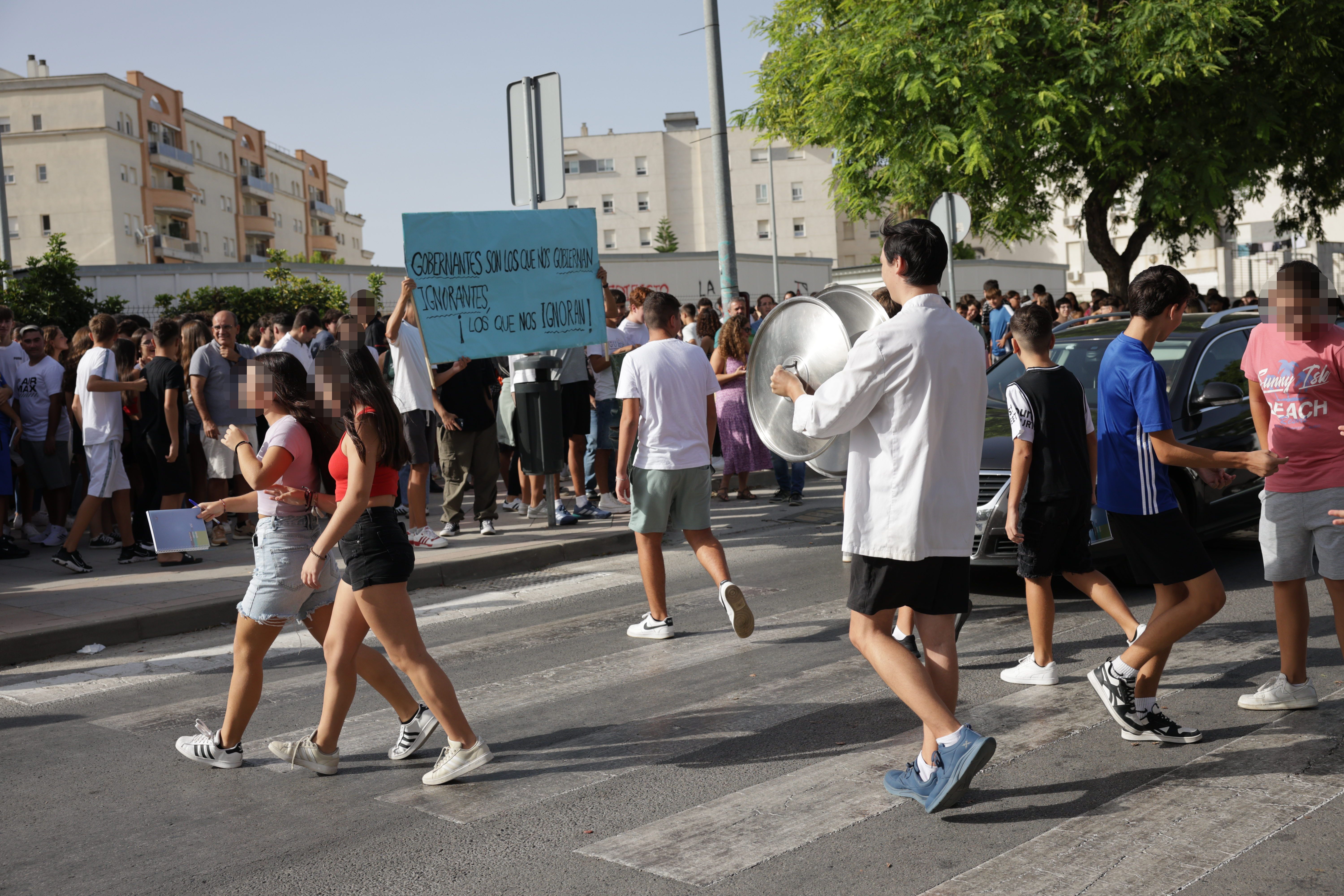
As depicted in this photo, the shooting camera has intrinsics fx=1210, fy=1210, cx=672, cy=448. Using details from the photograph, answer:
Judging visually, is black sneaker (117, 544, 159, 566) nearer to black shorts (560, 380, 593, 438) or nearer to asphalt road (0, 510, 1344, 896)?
asphalt road (0, 510, 1344, 896)

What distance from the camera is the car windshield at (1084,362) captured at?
817 centimetres

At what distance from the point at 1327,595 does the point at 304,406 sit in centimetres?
589

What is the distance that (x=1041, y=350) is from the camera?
5562mm

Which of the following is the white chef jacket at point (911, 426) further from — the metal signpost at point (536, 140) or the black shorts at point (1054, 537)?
the metal signpost at point (536, 140)

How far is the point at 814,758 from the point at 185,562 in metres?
6.76

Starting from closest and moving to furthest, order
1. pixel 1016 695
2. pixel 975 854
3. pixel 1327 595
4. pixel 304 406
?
pixel 975 854, pixel 304 406, pixel 1016 695, pixel 1327 595

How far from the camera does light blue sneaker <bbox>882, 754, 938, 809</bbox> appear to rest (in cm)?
404

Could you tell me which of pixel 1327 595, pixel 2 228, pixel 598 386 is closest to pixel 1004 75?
pixel 598 386

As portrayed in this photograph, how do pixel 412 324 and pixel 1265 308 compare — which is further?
pixel 412 324

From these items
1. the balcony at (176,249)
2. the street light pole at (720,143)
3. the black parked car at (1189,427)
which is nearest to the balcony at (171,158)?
the balcony at (176,249)

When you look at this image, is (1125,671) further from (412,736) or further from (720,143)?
(720,143)

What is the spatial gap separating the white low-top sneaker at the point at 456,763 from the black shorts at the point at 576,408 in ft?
21.6

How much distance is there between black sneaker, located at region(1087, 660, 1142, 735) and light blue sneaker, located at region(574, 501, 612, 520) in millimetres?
7101

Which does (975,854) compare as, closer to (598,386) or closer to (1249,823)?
(1249,823)
